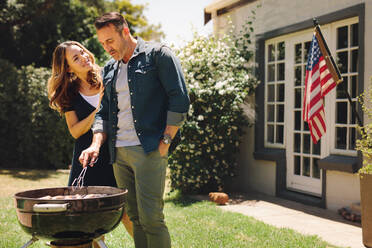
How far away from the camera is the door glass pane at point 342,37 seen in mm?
5816

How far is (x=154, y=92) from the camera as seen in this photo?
275 cm

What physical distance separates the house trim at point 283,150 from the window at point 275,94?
0.09m

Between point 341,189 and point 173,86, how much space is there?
159 inches

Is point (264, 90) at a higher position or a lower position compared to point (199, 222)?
higher

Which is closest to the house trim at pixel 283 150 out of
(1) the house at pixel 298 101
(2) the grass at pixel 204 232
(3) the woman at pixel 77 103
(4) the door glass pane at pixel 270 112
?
(1) the house at pixel 298 101

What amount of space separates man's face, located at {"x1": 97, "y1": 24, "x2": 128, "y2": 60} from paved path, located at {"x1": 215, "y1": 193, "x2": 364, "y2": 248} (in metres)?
3.11

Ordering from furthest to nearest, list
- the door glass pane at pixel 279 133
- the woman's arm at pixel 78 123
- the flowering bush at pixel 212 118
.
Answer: the door glass pane at pixel 279 133 < the flowering bush at pixel 212 118 < the woman's arm at pixel 78 123

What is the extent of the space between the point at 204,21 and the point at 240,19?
155 cm

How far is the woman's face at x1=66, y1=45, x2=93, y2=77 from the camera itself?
3283 mm

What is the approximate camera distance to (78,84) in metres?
3.43

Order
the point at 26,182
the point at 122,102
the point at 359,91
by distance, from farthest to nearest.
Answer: the point at 26,182
the point at 359,91
the point at 122,102

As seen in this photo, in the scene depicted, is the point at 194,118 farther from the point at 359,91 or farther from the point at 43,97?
the point at 43,97

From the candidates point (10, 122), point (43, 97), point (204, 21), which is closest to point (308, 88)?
point (204, 21)

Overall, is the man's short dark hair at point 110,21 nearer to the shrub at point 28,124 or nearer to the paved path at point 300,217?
the paved path at point 300,217
